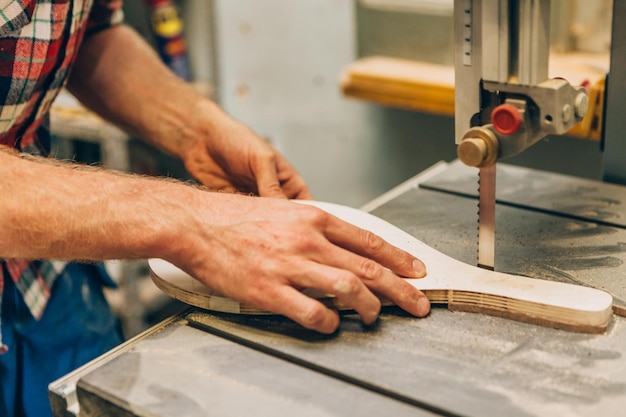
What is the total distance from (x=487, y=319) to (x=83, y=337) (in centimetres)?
68

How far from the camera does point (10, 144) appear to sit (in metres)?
1.13

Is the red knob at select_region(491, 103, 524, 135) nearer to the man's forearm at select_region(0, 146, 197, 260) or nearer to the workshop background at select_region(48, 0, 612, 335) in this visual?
the man's forearm at select_region(0, 146, 197, 260)

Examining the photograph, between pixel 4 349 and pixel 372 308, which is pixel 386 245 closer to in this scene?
pixel 372 308

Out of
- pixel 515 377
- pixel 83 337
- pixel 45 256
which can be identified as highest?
pixel 45 256

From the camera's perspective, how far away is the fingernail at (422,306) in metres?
0.93

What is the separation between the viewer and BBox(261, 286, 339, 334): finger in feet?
2.87

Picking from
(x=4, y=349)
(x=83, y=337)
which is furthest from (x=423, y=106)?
(x=4, y=349)

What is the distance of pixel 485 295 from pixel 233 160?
485 mm

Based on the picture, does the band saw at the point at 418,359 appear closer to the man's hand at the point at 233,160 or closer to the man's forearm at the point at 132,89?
the man's hand at the point at 233,160

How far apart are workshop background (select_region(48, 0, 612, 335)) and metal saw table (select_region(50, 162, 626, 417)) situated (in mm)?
1141

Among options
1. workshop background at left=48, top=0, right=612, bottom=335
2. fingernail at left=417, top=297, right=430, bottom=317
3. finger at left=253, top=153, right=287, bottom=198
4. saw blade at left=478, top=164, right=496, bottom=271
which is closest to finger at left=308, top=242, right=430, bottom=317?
fingernail at left=417, top=297, right=430, bottom=317

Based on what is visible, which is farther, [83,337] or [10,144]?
[83,337]

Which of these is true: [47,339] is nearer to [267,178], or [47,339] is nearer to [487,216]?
[267,178]

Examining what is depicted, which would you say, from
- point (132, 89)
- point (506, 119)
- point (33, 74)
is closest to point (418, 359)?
point (506, 119)
